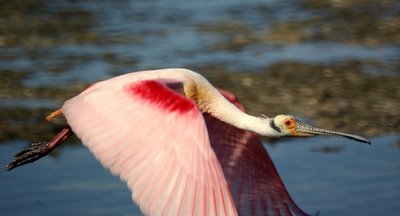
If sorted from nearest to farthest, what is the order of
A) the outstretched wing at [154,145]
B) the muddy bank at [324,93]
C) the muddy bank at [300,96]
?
1. the outstretched wing at [154,145]
2. the muddy bank at [300,96]
3. the muddy bank at [324,93]

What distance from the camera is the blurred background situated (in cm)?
751

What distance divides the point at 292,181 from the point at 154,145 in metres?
1.63

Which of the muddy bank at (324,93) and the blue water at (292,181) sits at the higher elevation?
the blue water at (292,181)

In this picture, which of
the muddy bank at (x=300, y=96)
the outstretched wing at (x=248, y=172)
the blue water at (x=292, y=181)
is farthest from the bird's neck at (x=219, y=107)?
the muddy bank at (x=300, y=96)

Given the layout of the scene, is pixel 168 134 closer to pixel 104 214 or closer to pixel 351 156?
pixel 104 214

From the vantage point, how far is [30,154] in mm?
7602

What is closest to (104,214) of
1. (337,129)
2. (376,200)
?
(376,200)

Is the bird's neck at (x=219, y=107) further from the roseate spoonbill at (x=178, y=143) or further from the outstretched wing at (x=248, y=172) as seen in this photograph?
the outstretched wing at (x=248, y=172)

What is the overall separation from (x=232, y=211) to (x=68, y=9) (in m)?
6.71

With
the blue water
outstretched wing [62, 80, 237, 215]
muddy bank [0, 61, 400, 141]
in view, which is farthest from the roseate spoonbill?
muddy bank [0, 61, 400, 141]

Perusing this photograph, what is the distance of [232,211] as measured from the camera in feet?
19.3

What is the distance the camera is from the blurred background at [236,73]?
751 cm

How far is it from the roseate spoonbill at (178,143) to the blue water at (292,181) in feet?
0.87

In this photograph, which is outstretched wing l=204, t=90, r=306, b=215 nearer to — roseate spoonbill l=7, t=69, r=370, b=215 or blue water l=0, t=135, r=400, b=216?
roseate spoonbill l=7, t=69, r=370, b=215
